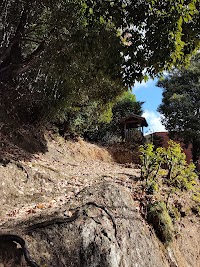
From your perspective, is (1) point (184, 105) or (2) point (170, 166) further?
(1) point (184, 105)

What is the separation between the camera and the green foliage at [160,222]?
5.58 m

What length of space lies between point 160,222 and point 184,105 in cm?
1568

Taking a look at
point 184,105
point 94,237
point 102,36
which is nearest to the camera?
point 94,237

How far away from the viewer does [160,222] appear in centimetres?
566

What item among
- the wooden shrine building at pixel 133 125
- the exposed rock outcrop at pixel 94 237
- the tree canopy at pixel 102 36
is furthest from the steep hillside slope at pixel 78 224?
the wooden shrine building at pixel 133 125

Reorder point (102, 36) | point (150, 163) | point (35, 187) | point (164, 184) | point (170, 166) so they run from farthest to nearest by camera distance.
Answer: point (170, 166) < point (164, 184) < point (150, 163) < point (35, 187) < point (102, 36)

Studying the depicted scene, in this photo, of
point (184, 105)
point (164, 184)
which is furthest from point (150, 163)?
point (184, 105)

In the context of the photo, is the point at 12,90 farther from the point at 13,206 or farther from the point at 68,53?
the point at 13,206

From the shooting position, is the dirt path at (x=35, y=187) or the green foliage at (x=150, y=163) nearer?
the dirt path at (x=35, y=187)

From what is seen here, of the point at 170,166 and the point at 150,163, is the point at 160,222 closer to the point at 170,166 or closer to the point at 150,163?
the point at 150,163

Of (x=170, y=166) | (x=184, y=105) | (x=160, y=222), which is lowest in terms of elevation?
(x=160, y=222)

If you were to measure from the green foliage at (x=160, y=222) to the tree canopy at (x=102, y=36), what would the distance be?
8.14 ft

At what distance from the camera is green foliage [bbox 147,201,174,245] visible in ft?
18.3

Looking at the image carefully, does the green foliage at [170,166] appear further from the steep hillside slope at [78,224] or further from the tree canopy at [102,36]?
the tree canopy at [102,36]
